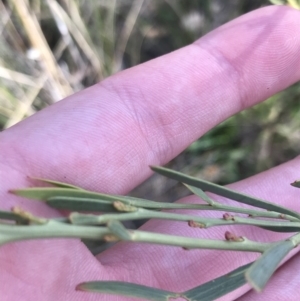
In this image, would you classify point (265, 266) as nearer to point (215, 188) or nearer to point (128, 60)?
point (215, 188)

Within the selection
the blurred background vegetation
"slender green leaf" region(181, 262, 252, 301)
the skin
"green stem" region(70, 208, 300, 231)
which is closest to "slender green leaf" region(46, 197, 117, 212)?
"green stem" region(70, 208, 300, 231)

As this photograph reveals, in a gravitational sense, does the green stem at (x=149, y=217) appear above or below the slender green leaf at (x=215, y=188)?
below

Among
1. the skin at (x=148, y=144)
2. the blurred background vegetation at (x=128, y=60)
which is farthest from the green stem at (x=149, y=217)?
the blurred background vegetation at (x=128, y=60)

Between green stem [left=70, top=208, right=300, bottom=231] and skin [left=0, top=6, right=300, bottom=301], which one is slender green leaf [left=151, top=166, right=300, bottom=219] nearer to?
green stem [left=70, top=208, right=300, bottom=231]

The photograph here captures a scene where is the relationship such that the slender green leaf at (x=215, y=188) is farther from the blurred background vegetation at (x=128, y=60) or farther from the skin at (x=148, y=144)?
the blurred background vegetation at (x=128, y=60)

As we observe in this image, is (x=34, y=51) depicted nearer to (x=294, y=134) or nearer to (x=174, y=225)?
(x=174, y=225)

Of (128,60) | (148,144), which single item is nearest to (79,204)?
(148,144)
